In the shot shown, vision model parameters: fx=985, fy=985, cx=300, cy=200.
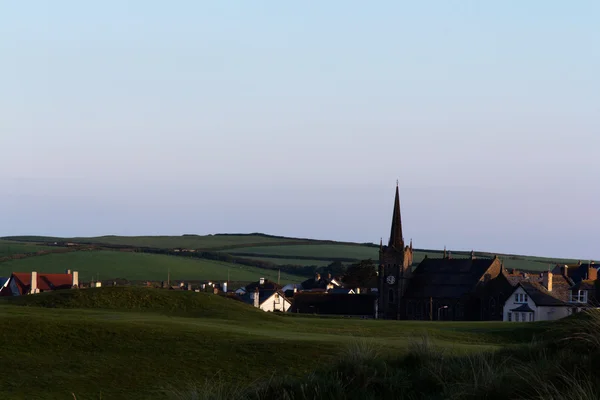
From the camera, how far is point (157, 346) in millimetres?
37688

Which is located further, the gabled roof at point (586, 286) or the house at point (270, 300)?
the house at point (270, 300)

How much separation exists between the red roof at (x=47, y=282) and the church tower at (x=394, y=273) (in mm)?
41547

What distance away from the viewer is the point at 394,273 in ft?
458

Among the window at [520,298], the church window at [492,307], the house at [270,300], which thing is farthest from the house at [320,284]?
the window at [520,298]

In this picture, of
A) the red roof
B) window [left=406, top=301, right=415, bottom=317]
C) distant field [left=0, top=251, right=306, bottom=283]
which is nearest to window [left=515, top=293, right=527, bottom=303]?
window [left=406, top=301, right=415, bottom=317]

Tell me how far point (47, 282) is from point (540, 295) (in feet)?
194

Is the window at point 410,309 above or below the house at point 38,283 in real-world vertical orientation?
below

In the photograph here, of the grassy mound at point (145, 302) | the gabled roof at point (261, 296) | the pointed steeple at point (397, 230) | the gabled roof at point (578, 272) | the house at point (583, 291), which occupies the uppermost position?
the pointed steeple at point (397, 230)

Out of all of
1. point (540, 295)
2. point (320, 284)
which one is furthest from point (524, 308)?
point (320, 284)

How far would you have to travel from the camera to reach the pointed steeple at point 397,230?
14300cm

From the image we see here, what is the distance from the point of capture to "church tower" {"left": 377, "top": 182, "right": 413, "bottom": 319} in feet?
448

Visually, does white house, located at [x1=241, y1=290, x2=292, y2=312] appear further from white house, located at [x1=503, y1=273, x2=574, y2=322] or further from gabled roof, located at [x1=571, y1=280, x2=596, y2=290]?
gabled roof, located at [x1=571, y1=280, x2=596, y2=290]

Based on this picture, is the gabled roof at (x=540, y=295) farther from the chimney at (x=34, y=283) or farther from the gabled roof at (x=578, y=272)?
the chimney at (x=34, y=283)

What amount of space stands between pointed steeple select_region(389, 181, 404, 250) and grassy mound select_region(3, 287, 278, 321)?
74.8 metres
